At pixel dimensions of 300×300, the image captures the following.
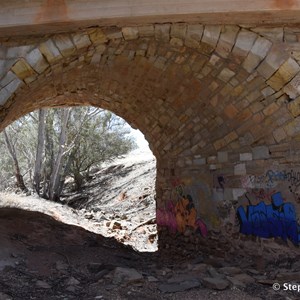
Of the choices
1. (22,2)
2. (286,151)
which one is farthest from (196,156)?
(22,2)

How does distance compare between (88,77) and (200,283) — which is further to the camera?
(88,77)

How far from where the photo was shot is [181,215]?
7.77 metres

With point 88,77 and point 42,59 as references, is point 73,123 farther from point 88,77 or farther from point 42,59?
point 42,59

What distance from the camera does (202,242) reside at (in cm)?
711

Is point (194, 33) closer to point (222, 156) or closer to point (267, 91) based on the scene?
point (267, 91)

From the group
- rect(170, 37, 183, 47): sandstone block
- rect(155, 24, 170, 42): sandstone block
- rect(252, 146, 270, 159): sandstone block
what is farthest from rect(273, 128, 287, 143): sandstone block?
rect(155, 24, 170, 42): sandstone block

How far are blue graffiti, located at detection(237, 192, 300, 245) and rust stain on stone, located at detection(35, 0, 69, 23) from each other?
12.4ft

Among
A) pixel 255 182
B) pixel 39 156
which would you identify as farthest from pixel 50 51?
pixel 39 156

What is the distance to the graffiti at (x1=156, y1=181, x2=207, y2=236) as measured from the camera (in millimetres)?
7332

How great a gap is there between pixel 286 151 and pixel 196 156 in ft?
6.66

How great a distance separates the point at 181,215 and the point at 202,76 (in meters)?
2.82

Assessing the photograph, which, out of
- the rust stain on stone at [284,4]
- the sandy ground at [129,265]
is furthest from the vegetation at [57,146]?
the rust stain on stone at [284,4]

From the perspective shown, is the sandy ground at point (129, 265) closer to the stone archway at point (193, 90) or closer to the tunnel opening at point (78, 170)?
the stone archway at point (193, 90)

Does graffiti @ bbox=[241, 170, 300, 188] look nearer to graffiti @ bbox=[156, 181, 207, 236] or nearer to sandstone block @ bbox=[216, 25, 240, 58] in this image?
graffiti @ bbox=[156, 181, 207, 236]
